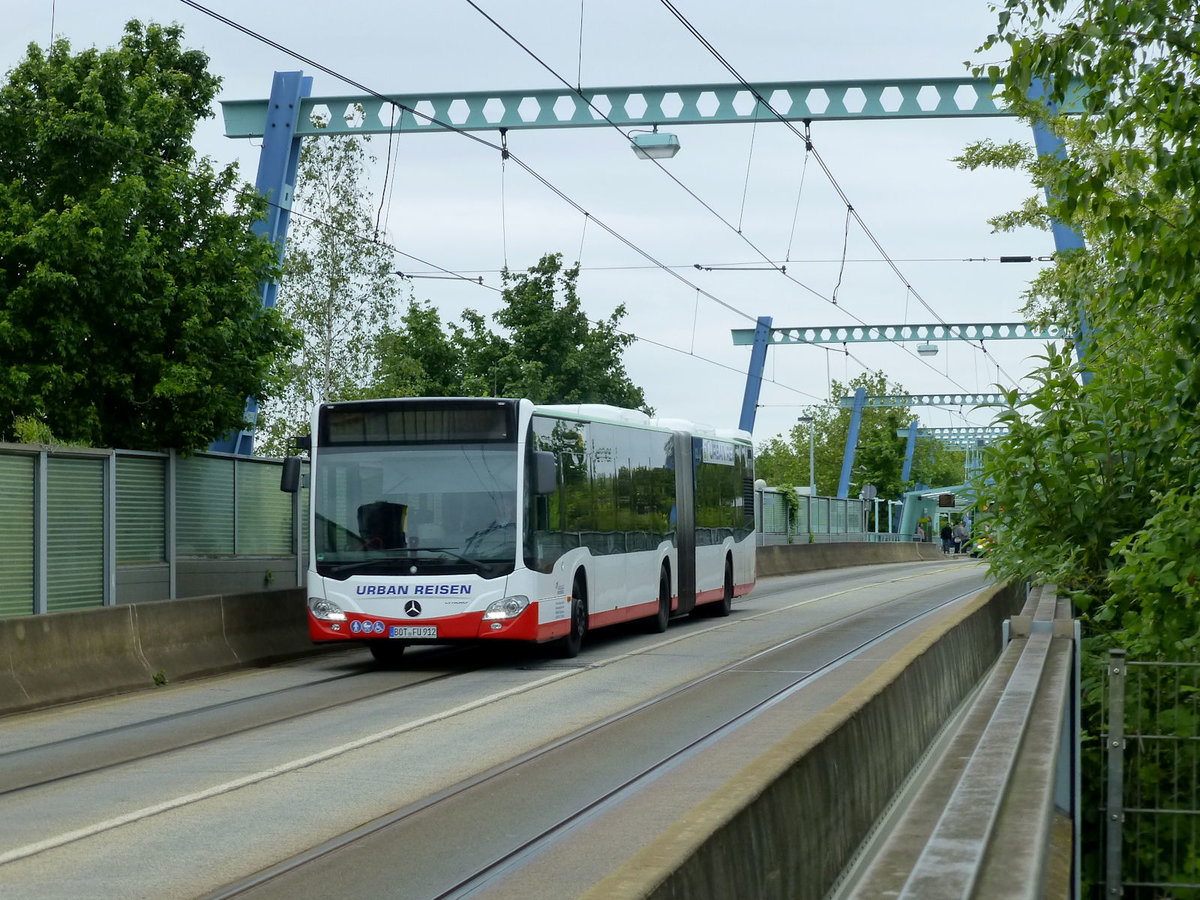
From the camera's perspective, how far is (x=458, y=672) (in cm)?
1778

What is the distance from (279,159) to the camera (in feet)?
78.6

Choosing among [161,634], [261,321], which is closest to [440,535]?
[161,634]

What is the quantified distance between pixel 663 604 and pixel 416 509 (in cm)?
697

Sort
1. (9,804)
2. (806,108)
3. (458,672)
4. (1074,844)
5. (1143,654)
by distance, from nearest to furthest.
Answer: (1074,844)
(9,804)
(1143,654)
(458,672)
(806,108)

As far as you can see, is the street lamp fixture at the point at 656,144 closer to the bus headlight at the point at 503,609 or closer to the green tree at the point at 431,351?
the bus headlight at the point at 503,609

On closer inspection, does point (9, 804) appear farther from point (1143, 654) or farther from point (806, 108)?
point (806, 108)

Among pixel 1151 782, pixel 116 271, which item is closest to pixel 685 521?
pixel 116 271

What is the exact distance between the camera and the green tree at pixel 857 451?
9662 cm

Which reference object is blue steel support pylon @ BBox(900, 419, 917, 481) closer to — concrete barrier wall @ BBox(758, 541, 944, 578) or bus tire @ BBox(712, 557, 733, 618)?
concrete barrier wall @ BBox(758, 541, 944, 578)

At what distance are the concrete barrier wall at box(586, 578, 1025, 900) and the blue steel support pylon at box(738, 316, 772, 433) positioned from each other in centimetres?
4021

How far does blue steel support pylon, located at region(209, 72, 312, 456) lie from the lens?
23.5 metres

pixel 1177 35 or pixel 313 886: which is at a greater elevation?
pixel 1177 35

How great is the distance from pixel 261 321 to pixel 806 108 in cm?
858

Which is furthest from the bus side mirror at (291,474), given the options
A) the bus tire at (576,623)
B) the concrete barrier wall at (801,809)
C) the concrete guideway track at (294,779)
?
the concrete barrier wall at (801,809)
